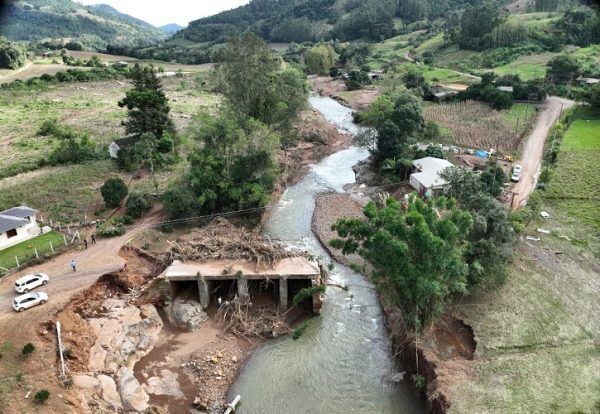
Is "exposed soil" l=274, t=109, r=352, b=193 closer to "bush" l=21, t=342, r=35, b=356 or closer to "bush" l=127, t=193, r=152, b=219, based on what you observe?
"bush" l=127, t=193, r=152, b=219

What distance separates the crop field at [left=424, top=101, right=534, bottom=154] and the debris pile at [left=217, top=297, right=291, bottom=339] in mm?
42456

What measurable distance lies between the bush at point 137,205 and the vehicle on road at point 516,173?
1572 inches

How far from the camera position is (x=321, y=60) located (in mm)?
130875

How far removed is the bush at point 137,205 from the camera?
43569 millimetres

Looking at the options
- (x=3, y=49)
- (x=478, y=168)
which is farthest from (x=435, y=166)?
(x=3, y=49)

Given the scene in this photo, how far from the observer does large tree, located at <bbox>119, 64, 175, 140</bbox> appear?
5853 centimetres

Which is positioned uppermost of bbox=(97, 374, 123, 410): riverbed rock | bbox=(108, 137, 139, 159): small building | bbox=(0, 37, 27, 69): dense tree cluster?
bbox=(0, 37, 27, 69): dense tree cluster

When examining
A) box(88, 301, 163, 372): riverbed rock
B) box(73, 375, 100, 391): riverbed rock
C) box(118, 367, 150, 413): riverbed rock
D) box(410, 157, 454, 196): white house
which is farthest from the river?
box(410, 157, 454, 196): white house

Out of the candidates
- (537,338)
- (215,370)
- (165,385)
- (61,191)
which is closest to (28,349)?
(165,385)

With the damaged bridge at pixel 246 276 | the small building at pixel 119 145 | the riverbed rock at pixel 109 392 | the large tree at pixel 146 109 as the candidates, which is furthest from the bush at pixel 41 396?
A: the large tree at pixel 146 109

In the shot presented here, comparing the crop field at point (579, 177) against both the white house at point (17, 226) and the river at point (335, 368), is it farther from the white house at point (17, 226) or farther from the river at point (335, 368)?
the white house at point (17, 226)

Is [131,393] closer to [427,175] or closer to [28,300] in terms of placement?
[28,300]

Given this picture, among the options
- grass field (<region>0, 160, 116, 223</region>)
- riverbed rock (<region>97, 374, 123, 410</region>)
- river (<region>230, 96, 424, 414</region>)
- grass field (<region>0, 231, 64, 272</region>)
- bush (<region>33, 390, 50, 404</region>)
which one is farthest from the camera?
grass field (<region>0, 160, 116, 223</region>)

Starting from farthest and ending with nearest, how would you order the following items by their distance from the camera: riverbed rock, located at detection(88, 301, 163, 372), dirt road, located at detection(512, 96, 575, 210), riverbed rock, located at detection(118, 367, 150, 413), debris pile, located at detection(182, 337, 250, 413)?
dirt road, located at detection(512, 96, 575, 210)
riverbed rock, located at detection(88, 301, 163, 372)
debris pile, located at detection(182, 337, 250, 413)
riverbed rock, located at detection(118, 367, 150, 413)
